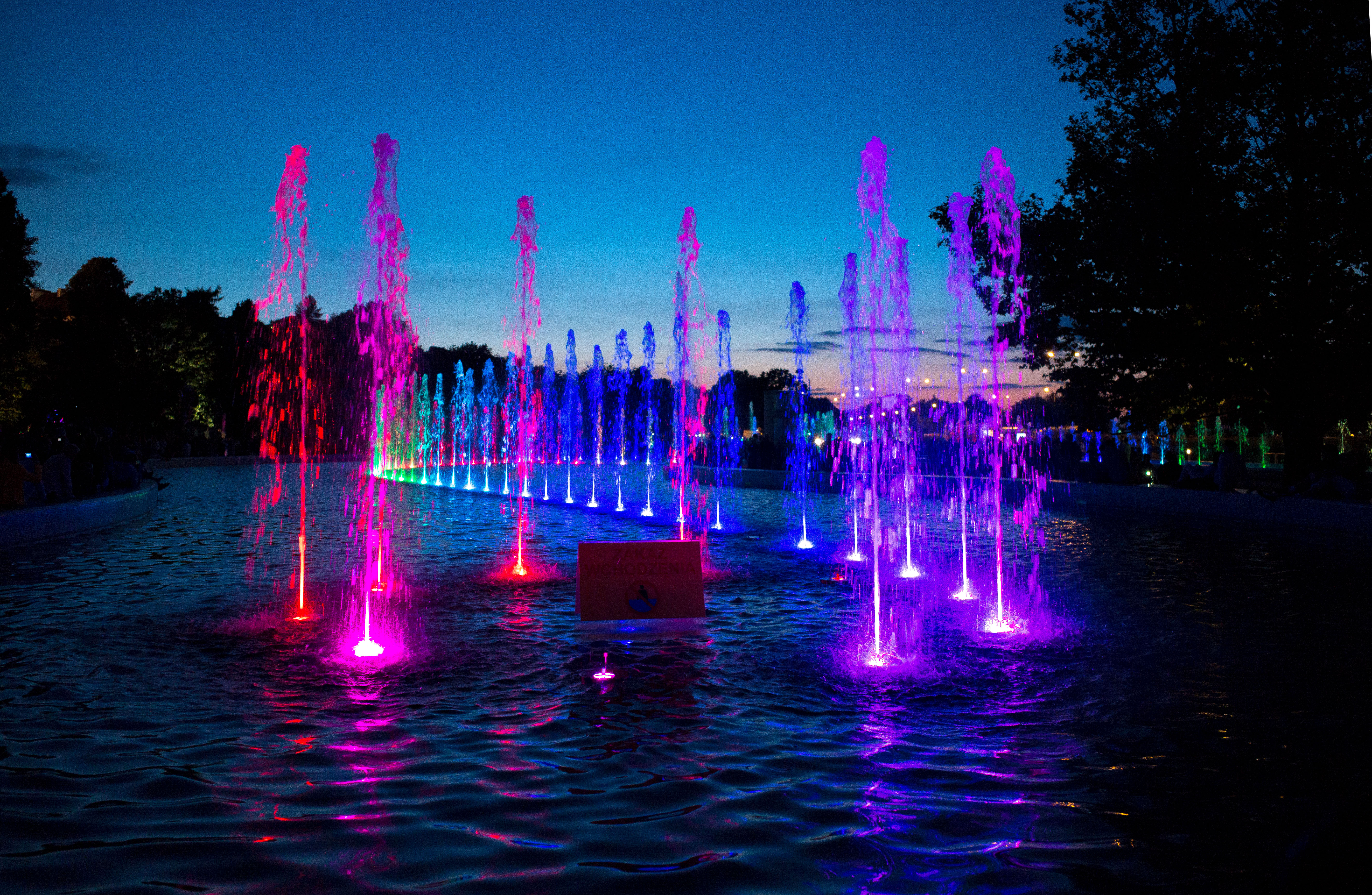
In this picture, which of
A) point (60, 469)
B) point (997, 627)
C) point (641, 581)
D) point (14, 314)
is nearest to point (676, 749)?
point (641, 581)

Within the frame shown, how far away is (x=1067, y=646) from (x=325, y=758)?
6.10 metres

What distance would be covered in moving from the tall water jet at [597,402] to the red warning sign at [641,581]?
33.5 meters

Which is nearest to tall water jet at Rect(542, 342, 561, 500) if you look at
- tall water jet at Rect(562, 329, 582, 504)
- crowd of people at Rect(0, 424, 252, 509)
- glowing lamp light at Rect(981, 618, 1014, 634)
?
tall water jet at Rect(562, 329, 582, 504)

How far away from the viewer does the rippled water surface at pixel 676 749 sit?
389 centimetres

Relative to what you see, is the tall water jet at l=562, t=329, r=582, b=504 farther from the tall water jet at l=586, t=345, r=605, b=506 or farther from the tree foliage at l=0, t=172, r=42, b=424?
the tree foliage at l=0, t=172, r=42, b=424

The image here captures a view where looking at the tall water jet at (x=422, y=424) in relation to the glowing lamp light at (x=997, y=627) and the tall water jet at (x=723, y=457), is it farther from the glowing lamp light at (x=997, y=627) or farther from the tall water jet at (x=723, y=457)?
the glowing lamp light at (x=997, y=627)

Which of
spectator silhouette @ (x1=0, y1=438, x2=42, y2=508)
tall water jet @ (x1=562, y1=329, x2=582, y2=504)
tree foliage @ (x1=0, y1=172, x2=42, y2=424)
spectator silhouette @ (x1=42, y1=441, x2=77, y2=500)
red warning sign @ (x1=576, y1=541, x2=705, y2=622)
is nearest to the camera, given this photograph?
red warning sign @ (x1=576, y1=541, x2=705, y2=622)

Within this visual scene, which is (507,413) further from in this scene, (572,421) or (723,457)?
(723,457)

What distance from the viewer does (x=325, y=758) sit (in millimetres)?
5219

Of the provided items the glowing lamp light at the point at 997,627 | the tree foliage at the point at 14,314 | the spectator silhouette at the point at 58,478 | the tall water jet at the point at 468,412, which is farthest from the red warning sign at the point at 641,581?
the tall water jet at the point at 468,412

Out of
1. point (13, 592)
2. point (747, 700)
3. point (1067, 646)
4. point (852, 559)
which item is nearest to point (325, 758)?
point (747, 700)

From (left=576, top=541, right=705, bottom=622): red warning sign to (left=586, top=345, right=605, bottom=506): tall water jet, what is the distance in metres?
33.5

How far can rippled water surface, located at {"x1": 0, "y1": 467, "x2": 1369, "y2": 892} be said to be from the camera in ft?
12.8

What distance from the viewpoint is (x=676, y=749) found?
213 inches
